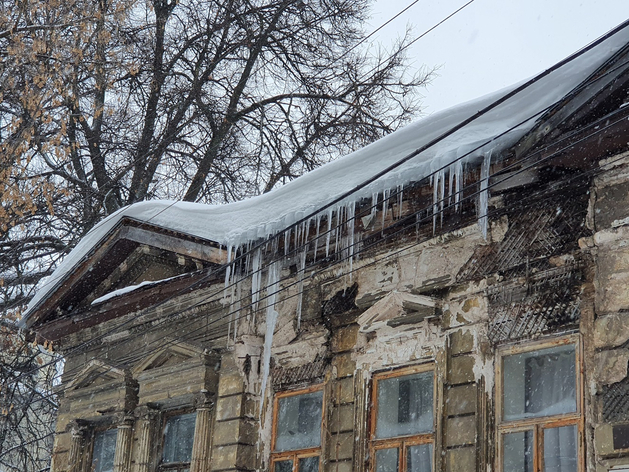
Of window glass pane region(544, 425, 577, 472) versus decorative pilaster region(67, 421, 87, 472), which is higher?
decorative pilaster region(67, 421, 87, 472)

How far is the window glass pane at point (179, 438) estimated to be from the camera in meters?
8.99

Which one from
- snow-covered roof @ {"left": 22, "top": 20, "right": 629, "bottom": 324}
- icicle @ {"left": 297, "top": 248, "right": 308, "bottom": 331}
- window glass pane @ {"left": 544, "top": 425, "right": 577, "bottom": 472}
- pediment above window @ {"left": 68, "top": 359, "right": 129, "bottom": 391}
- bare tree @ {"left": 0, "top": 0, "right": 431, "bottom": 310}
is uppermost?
bare tree @ {"left": 0, "top": 0, "right": 431, "bottom": 310}

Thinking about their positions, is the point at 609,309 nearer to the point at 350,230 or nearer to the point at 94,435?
the point at 350,230

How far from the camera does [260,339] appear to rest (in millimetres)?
8594

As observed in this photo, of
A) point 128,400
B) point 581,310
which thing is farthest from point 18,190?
point 581,310

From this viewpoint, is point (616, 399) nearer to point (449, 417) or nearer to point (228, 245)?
point (449, 417)

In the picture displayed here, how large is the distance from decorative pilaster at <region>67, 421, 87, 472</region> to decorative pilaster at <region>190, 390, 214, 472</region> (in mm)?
2239

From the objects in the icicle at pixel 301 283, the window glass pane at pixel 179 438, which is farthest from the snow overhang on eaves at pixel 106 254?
the window glass pane at pixel 179 438

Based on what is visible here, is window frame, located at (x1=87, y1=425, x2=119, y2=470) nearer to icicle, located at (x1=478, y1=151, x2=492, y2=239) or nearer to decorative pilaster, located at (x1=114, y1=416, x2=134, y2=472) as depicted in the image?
decorative pilaster, located at (x1=114, y1=416, x2=134, y2=472)

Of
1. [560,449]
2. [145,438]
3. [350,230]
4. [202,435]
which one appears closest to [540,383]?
[560,449]

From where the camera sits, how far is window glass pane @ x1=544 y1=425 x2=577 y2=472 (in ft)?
18.9

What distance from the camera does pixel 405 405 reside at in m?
7.12

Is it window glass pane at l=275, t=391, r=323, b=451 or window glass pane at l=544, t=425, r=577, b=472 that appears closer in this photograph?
window glass pane at l=544, t=425, r=577, b=472

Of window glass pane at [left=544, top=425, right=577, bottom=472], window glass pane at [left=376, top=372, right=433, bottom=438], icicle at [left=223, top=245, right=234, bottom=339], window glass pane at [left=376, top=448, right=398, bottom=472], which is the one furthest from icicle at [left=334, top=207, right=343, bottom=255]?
window glass pane at [left=544, top=425, right=577, bottom=472]
